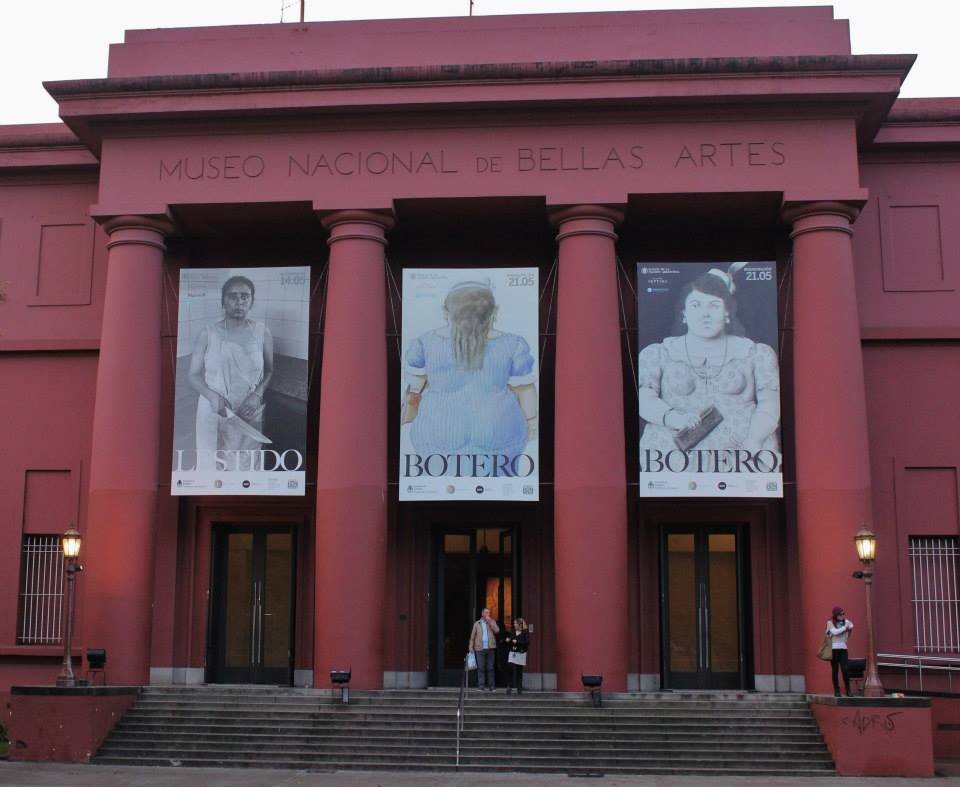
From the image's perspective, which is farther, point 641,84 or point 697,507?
point 697,507

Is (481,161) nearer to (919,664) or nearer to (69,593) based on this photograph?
(69,593)

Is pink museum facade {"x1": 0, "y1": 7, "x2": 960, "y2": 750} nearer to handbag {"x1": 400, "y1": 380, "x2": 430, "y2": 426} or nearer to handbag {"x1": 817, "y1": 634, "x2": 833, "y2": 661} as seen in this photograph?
handbag {"x1": 400, "y1": 380, "x2": 430, "y2": 426}

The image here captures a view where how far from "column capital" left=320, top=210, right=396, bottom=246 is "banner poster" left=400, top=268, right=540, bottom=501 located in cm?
97

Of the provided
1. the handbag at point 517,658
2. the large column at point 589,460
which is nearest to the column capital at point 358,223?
the large column at point 589,460

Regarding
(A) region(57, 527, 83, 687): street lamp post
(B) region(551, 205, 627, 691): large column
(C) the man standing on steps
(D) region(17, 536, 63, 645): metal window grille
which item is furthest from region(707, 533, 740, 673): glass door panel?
(D) region(17, 536, 63, 645): metal window grille

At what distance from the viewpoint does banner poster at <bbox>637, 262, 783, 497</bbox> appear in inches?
856

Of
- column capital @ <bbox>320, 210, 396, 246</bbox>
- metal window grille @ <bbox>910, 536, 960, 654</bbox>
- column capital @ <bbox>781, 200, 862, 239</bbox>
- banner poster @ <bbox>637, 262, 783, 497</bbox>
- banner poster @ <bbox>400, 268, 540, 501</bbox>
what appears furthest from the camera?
metal window grille @ <bbox>910, 536, 960, 654</bbox>

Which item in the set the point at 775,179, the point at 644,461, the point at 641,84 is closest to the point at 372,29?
the point at 641,84

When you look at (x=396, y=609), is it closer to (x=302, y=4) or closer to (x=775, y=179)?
(x=775, y=179)

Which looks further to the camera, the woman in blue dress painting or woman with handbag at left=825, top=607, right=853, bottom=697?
the woman in blue dress painting

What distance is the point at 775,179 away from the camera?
2238 centimetres

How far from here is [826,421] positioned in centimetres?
2155

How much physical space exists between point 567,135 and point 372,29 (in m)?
4.42

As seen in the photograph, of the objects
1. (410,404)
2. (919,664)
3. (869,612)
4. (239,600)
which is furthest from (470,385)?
(919,664)
